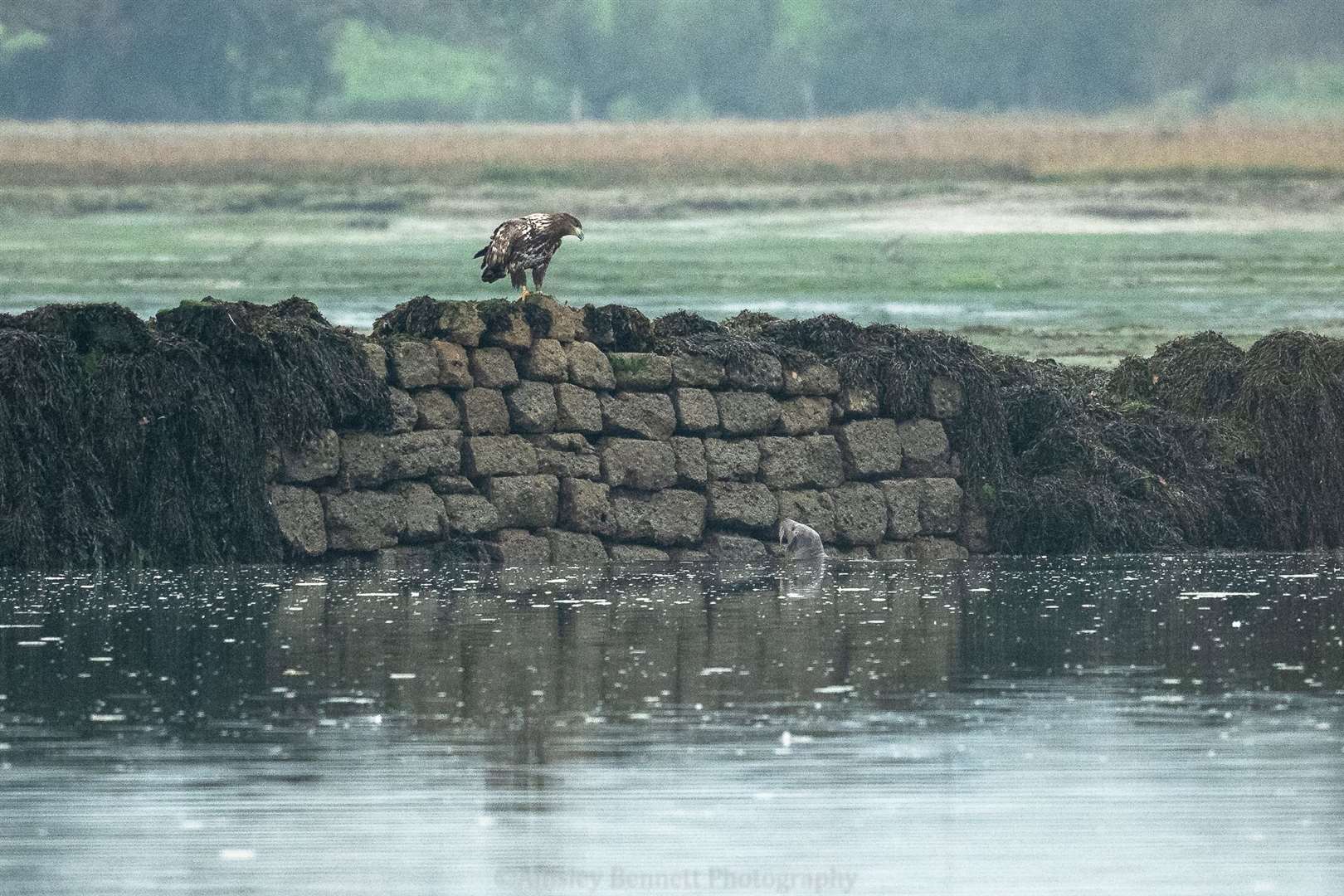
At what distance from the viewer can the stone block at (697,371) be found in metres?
23.1

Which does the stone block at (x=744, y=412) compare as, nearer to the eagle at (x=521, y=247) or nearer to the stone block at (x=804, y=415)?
the stone block at (x=804, y=415)

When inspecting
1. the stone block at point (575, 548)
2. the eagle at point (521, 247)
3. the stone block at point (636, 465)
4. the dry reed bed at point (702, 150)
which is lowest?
the stone block at point (575, 548)

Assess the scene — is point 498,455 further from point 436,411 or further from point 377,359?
point 377,359

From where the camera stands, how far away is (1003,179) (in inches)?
3297

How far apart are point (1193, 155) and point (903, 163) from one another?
874 centimetres

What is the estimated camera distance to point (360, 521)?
21.6 metres

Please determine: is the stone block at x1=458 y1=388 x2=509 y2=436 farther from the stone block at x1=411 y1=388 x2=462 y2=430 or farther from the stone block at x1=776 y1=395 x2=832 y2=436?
the stone block at x1=776 y1=395 x2=832 y2=436

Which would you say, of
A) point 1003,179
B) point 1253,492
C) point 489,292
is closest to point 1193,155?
point 1003,179

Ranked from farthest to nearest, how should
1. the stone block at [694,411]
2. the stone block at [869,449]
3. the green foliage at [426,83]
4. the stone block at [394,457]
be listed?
the green foliage at [426,83]
the stone block at [869,449]
the stone block at [694,411]
the stone block at [394,457]

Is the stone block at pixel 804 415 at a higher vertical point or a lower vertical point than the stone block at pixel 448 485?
higher

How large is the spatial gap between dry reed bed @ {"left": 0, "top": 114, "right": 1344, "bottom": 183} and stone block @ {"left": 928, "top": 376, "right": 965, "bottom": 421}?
6056cm

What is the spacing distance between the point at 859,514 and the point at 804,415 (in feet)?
3.04

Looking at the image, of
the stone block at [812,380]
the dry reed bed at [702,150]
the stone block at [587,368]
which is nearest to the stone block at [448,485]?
the stone block at [587,368]

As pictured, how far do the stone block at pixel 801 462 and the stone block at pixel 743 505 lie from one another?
0.55 feet
